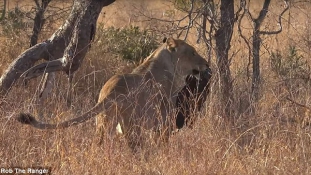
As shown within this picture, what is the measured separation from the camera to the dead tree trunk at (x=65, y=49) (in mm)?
6383

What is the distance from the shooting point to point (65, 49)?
21.3 ft

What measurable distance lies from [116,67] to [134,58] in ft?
1.72

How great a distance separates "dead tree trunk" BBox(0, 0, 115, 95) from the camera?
6383 mm

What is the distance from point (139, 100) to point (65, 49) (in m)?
1.46

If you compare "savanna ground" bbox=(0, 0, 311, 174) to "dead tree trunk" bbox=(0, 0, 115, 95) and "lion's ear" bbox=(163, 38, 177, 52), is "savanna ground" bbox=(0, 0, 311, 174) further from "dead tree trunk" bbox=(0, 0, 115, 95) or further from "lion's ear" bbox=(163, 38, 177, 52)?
"lion's ear" bbox=(163, 38, 177, 52)

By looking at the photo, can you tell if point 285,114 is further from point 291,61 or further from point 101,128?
point 291,61

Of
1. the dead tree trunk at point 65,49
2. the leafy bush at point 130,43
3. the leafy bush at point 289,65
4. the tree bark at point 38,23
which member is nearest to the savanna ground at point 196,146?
the dead tree trunk at point 65,49

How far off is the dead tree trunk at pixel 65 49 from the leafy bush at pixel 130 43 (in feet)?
7.51

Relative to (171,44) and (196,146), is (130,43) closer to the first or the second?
(171,44)

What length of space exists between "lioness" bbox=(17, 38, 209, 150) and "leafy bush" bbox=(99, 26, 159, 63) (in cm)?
264

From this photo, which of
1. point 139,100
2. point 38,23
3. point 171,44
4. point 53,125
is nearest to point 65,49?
point 171,44

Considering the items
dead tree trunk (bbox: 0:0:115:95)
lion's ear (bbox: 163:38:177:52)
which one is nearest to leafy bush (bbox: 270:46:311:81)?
lion's ear (bbox: 163:38:177:52)

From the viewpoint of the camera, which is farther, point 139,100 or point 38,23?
point 38,23

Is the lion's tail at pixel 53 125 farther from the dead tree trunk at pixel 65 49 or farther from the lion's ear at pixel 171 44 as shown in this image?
the lion's ear at pixel 171 44
